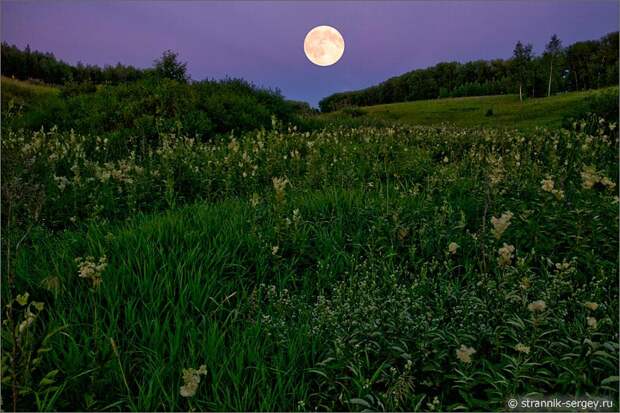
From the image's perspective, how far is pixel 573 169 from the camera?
7.84 metres

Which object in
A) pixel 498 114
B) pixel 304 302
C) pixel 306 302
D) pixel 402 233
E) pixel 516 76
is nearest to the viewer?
pixel 304 302

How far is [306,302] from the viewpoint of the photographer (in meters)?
4.00

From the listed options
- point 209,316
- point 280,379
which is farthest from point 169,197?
point 280,379

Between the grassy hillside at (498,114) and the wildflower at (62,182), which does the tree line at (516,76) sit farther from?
the wildflower at (62,182)

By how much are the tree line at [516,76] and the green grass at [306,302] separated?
71.1 meters

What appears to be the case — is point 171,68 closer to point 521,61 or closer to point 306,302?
point 306,302

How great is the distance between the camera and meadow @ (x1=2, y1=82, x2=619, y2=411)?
2.72m

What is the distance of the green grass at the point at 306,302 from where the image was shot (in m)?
2.74

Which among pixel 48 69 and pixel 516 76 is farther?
pixel 516 76

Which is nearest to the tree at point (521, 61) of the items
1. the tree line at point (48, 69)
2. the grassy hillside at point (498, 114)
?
the grassy hillside at point (498, 114)

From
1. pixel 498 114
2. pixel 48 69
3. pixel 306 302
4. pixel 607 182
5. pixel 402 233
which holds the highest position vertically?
pixel 48 69

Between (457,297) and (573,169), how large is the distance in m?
5.51

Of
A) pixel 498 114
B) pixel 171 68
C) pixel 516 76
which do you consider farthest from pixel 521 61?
pixel 171 68

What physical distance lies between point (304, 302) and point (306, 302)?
0.39 feet
